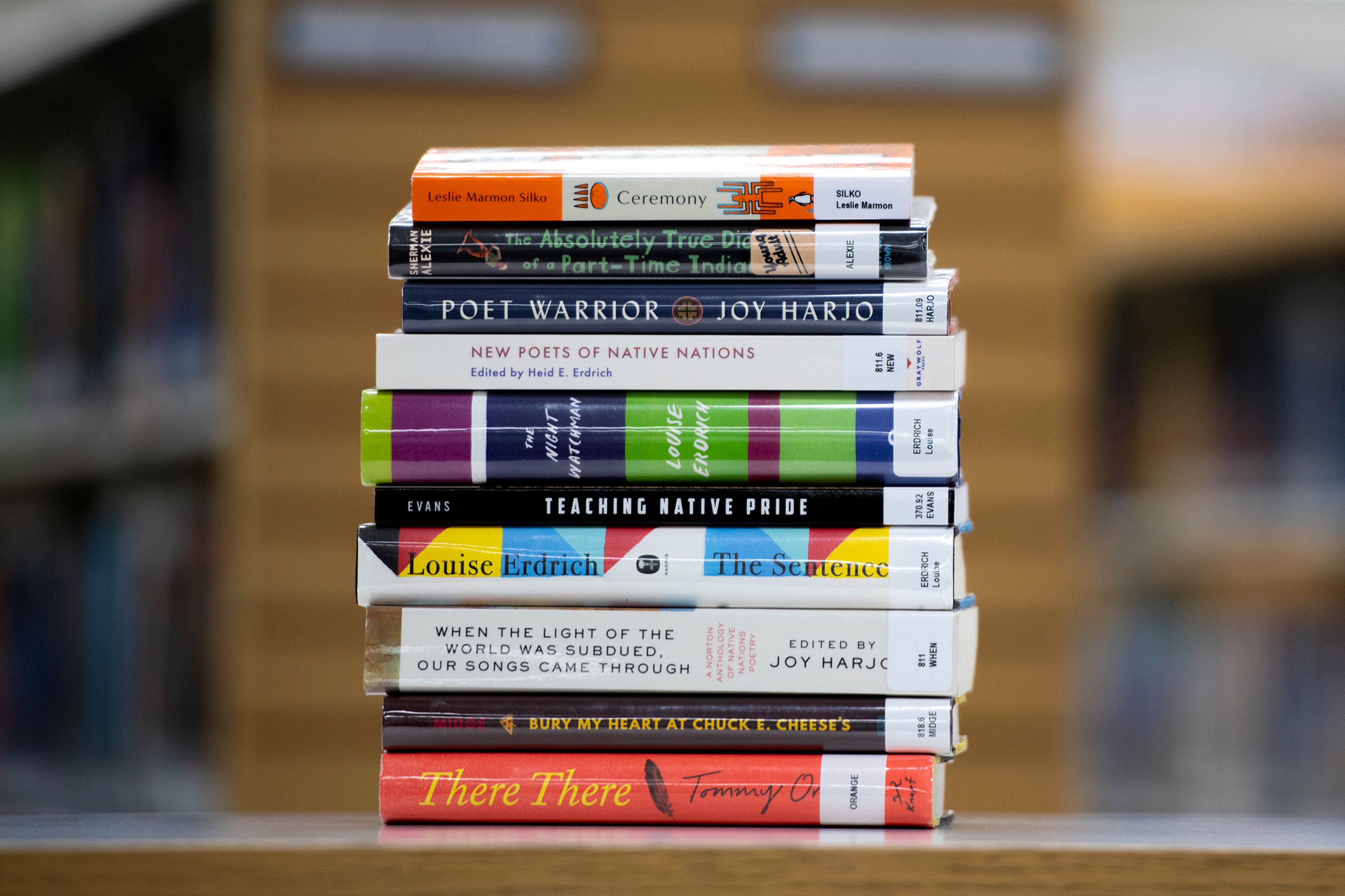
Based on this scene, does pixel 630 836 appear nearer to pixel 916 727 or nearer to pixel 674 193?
pixel 916 727

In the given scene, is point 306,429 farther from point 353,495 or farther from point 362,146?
point 362,146

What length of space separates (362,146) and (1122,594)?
1.73 meters

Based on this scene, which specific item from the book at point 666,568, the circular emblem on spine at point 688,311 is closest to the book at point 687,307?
the circular emblem on spine at point 688,311

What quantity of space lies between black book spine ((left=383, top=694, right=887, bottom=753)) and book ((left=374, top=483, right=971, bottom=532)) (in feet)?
0.34

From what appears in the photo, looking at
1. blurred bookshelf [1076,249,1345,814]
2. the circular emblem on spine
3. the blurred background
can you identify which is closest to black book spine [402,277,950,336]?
the circular emblem on spine

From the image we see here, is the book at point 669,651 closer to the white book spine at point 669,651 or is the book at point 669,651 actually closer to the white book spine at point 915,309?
the white book spine at point 669,651

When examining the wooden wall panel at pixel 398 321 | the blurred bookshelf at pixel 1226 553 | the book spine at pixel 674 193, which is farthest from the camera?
the blurred bookshelf at pixel 1226 553

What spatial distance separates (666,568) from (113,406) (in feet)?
4.78

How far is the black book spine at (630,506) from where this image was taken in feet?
2.64

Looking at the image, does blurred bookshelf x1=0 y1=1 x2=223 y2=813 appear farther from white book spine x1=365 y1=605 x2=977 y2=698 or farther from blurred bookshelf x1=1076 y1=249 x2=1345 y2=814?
blurred bookshelf x1=1076 y1=249 x2=1345 y2=814

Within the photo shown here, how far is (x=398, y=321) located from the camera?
6.29 ft

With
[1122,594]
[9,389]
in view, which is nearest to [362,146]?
[9,389]

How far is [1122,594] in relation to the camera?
2781 millimetres

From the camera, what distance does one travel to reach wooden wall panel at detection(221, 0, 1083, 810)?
1.92 metres
